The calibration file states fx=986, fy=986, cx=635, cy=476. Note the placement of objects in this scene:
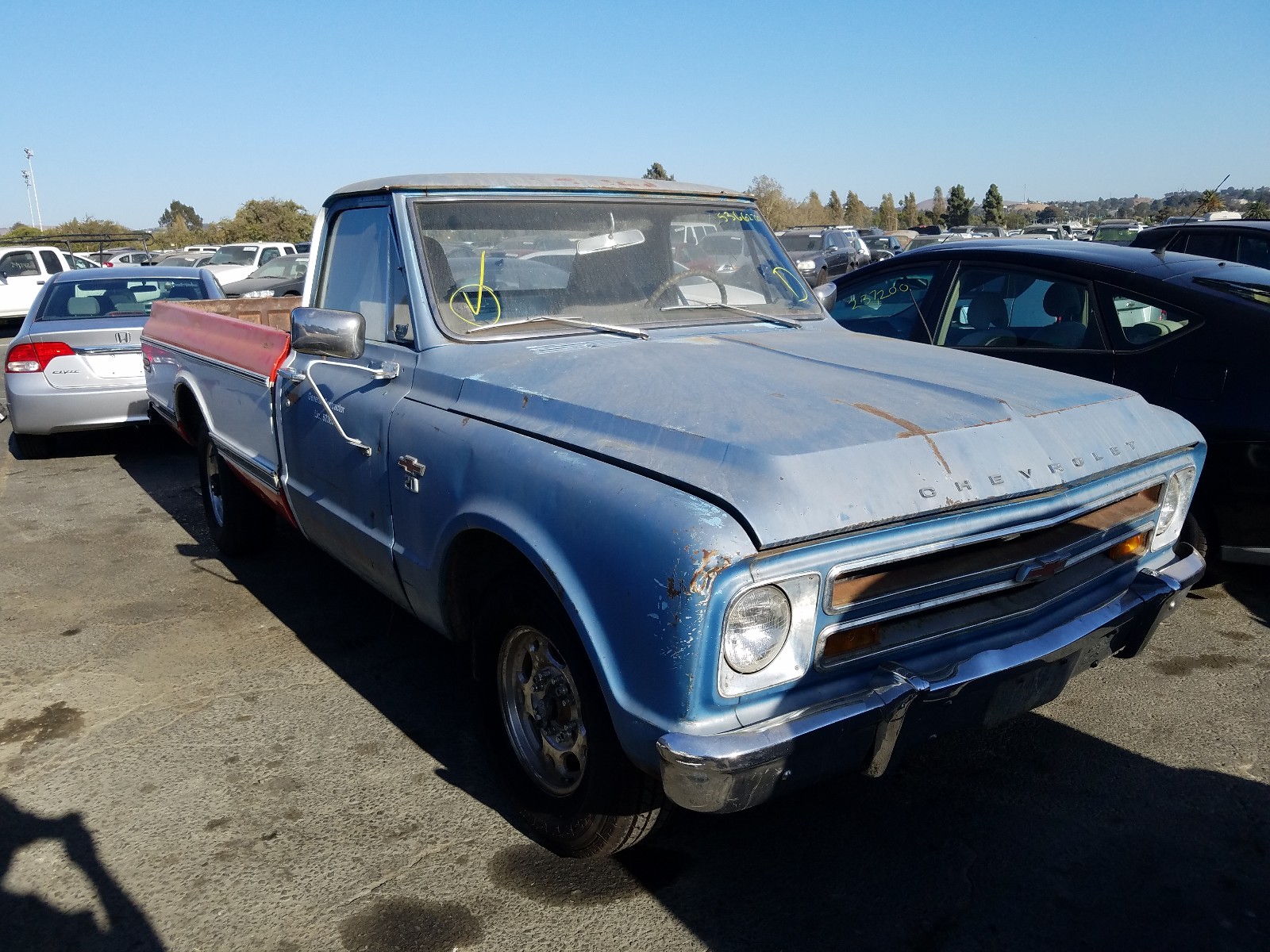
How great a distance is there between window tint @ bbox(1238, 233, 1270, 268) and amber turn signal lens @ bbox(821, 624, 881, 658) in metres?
7.86

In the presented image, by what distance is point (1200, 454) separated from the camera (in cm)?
309

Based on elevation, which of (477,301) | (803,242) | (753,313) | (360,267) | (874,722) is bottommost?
(803,242)

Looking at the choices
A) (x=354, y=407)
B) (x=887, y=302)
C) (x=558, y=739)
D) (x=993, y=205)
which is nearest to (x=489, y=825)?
(x=558, y=739)

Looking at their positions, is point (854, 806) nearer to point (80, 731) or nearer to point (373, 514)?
point (373, 514)

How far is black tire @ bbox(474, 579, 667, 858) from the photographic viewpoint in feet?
8.18

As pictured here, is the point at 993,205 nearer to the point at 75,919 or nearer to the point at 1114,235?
the point at 1114,235

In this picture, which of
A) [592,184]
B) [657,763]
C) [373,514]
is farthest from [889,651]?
[592,184]

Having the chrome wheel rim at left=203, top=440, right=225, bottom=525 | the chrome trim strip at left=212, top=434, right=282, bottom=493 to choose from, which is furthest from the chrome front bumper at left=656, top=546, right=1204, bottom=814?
the chrome wheel rim at left=203, top=440, right=225, bottom=525

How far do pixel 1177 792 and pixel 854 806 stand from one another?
103 cm

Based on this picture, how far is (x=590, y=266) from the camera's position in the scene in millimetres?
3678

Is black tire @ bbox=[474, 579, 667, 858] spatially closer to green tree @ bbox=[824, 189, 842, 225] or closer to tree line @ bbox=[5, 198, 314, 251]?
tree line @ bbox=[5, 198, 314, 251]

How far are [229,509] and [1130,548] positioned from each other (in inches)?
171

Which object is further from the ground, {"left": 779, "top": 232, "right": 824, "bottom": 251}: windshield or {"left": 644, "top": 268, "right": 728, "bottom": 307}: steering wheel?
{"left": 644, "top": 268, "right": 728, "bottom": 307}: steering wheel

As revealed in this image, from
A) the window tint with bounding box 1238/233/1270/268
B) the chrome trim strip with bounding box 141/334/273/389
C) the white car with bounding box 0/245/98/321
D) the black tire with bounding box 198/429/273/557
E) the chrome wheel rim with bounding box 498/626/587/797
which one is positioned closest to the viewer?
the chrome wheel rim with bounding box 498/626/587/797
